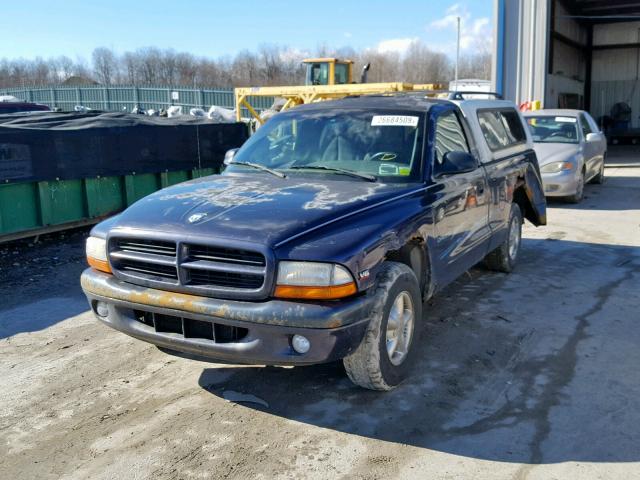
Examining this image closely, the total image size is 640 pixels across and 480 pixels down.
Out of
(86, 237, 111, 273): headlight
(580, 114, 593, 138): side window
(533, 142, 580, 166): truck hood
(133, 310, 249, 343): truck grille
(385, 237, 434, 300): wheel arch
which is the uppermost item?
(580, 114, 593, 138): side window

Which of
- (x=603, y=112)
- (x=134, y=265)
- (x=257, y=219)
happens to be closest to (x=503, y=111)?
(x=257, y=219)

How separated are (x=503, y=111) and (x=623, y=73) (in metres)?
27.6

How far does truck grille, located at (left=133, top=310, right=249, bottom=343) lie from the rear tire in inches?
158

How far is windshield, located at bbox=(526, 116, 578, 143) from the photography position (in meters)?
12.4

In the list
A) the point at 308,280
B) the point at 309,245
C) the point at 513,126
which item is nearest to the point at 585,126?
the point at 513,126

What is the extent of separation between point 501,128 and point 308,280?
13.4ft

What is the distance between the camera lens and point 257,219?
12.2ft

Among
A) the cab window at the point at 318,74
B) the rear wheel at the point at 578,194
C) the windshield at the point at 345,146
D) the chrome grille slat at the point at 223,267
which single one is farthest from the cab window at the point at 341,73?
the chrome grille slat at the point at 223,267

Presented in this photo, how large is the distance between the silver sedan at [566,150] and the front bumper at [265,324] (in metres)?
8.81

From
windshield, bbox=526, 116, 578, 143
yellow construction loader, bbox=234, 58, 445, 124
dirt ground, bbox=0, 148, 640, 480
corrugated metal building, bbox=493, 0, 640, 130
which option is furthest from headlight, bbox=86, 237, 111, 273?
corrugated metal building, bbox=493, 0, 640, 130

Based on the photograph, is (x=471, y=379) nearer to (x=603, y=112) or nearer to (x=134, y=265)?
(x=134, y=265)

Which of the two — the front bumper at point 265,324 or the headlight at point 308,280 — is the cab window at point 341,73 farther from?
the headlight at point 308,280

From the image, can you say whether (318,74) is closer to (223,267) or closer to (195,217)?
(195,217)

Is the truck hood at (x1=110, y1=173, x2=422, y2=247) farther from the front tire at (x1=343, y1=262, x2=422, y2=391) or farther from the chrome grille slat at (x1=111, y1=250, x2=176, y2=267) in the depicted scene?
the front tire at (x1=343, y1=262, x2=422, y2=391)
